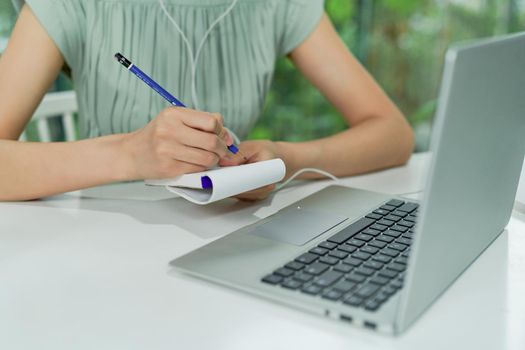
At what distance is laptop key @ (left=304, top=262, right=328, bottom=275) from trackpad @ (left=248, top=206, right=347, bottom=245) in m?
0.08

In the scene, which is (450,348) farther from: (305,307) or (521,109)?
(521,109)

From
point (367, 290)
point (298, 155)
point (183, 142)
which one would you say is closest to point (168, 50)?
point (298, 155)

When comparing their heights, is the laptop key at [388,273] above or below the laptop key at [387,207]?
above

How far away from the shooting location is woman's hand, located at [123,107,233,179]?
858mm

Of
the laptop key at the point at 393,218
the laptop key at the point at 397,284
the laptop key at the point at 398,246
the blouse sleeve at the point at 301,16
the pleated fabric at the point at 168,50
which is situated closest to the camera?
the laptop key at the point at 397,284

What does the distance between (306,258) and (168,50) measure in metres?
0.69

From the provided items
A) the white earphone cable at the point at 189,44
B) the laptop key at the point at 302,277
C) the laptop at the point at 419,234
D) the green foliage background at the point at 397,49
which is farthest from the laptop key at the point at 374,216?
the green foliage background at the point at 397,49

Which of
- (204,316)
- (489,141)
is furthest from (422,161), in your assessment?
(204,316)

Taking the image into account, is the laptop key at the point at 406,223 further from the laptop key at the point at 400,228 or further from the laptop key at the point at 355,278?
the laptop key at the point at 355,278

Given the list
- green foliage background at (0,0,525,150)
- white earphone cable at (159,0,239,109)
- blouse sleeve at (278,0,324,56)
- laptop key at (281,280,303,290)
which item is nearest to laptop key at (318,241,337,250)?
laptop key at (281,280,303,290)

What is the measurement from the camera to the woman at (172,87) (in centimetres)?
94

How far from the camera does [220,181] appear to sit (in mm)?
849

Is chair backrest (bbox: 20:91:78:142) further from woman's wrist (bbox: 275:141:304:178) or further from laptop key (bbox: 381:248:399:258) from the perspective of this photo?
laptop key (bbox: 381:248:399:258)

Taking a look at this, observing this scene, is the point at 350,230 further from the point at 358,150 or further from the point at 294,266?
the point at 358,150
